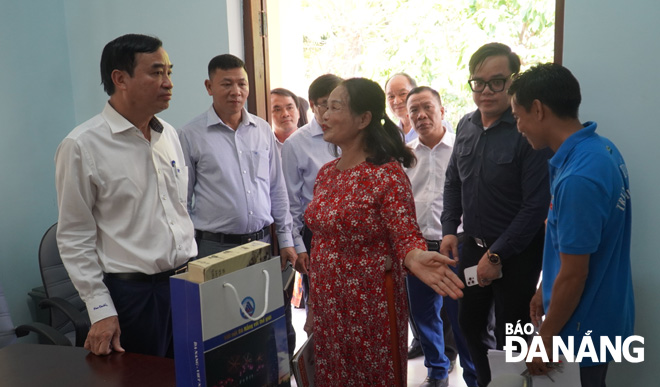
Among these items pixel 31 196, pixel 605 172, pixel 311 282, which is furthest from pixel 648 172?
pixel 31 196

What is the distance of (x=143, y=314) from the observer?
5.66 feet

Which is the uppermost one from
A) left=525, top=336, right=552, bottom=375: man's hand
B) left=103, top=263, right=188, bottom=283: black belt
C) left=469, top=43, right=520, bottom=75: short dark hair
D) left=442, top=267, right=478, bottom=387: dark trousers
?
left=469, top=43, right=520, bottom=75: short dark hair

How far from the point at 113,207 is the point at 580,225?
4.52ft

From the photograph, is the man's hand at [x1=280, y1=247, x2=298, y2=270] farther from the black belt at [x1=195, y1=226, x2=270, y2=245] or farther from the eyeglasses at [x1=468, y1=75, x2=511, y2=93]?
the eyeglasses at [x1=468, y1=75, x2=511, y2=93]

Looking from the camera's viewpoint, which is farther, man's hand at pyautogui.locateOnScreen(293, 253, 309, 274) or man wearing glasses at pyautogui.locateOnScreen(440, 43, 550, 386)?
man's hand at pyautogui.locateOnScreen(293, 253, 309, 274)

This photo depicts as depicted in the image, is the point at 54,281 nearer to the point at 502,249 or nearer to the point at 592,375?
the point at 502,249

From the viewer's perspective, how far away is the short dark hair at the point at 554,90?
155cm

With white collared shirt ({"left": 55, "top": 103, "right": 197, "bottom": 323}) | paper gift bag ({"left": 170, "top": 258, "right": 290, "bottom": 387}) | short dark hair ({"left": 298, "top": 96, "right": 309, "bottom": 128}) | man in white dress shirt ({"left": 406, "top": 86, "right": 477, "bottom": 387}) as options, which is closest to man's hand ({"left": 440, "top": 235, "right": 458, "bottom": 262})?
man in white dress shirt ({"left": 406, "top": 86, "right": 477, "bottom": 387})

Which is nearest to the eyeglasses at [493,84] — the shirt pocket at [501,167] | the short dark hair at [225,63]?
the shirt pocket at [501,167]

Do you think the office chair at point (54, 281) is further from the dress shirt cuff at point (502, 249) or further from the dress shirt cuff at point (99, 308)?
the dress shirt cuff at point (502, 249)

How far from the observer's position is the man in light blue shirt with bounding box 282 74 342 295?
278 cm

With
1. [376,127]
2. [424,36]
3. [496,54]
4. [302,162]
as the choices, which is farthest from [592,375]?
[424,36]

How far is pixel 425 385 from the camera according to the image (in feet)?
8.77

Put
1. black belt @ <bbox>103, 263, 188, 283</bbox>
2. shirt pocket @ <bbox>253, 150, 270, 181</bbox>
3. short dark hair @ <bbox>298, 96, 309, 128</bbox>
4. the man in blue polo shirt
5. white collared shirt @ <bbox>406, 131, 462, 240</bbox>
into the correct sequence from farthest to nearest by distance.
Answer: short dark hair @ <bbox>298, 96, 309, 128</bbox> < white collared shirt @ <bbox>406, 131, 462, 240</bbox> < shirt pocket @ <bbox>253, 150, 270, 181</bbox> < black belt @ <bbox>103, 263, 188, 283</bbox> < the man in blue polo shirt
